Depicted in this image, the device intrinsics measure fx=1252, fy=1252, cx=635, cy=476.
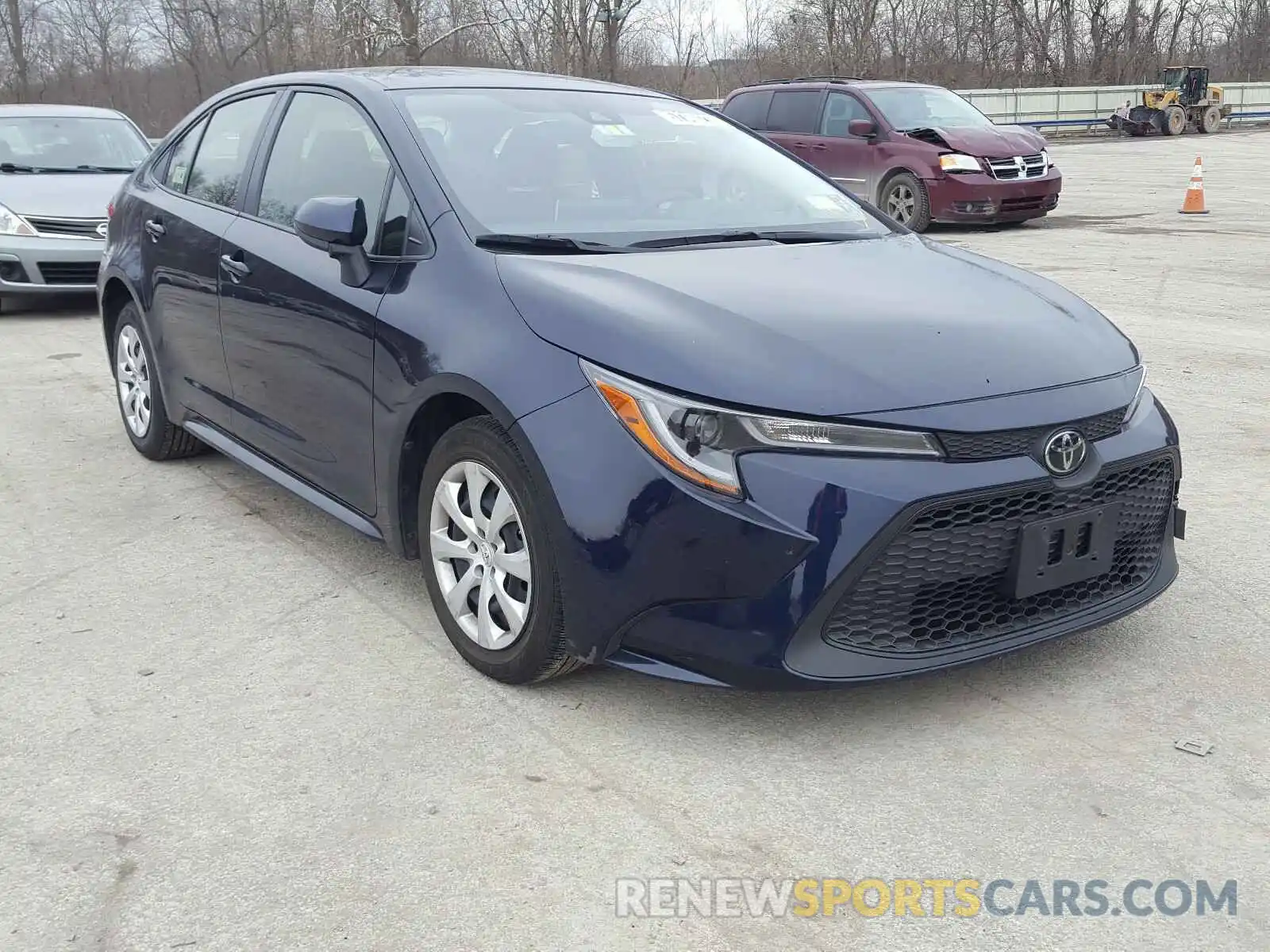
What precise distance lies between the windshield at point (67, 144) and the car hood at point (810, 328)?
868 cm

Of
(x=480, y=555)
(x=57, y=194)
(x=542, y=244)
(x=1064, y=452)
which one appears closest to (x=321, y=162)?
(x=542, y=244)

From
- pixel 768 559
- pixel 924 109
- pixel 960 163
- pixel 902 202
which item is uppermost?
pixel 924 109

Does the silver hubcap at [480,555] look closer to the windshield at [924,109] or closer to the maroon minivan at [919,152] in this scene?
the maroon minivan at [919,152]

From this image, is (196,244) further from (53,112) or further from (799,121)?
(799,121)

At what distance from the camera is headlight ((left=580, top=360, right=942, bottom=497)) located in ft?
9.11

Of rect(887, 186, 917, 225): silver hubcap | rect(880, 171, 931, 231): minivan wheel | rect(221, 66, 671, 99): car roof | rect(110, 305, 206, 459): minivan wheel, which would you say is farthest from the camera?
rect(887, 186, 917, 225): silver hubcap

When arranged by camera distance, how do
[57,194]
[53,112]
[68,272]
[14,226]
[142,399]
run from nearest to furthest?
[142,399] → [14,226] → [68,272] → [57,194] → [53,112]

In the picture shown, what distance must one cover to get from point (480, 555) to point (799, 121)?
42.1 ft

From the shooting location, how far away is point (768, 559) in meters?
2.75

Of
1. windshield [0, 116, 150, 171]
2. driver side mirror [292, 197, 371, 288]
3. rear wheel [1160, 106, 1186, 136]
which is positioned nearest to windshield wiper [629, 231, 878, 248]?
driver side mirror [292, 197, 371, 288]

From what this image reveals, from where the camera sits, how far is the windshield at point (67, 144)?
10.5 metres

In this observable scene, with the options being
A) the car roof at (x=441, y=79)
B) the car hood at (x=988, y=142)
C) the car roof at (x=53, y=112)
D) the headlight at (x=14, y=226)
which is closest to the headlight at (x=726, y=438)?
the car roof at (x=441, y=79)

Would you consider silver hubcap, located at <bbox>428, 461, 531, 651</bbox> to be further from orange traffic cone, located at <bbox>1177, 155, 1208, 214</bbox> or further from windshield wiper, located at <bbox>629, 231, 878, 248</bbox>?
orange traffic cone, located at <bbox>1177, 155, 1208, 214</bbox>

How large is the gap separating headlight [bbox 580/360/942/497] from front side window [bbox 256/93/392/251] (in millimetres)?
1316
